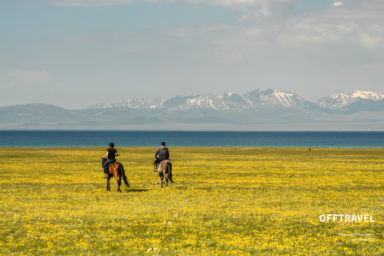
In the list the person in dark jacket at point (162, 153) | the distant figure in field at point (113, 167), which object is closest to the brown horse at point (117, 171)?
the distant figure in field at point (113, 167)

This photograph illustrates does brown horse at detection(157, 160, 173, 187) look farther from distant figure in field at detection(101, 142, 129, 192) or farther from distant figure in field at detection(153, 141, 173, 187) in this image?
distant figure in field at detection(101, 142, 129, 192)

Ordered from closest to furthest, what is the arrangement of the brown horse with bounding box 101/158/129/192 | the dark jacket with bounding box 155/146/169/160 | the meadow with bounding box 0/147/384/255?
the meadow with bounding box 0/147/384/255, the brown horse with bounding box 101/158/129/192, the dark jacket with bounding box 155/146/169/160

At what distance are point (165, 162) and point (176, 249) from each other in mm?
16782

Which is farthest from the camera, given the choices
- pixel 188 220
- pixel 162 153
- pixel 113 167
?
pixel 162 153

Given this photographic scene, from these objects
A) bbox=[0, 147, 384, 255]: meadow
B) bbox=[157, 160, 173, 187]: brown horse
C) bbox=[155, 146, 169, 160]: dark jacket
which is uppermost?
bbox=[155, 146, 169, 160]: dark jacket

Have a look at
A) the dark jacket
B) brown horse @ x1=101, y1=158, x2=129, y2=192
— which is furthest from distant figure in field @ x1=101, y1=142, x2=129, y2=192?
the dark jacket

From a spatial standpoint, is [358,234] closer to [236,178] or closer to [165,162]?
[165,162]

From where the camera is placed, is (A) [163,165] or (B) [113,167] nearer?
(B) [113,167]

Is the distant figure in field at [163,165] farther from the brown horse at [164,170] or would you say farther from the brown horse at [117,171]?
the brown horse at [117,171]

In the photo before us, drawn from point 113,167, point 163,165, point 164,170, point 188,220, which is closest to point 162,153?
point 163,165

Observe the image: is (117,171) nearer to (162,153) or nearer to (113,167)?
(113,167)

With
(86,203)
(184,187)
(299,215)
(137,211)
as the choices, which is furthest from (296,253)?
(184,187)

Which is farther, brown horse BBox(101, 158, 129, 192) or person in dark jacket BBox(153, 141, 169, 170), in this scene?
person in dark jacket BBox(153, 141, 169, 170)

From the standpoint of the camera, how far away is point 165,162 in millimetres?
31016
